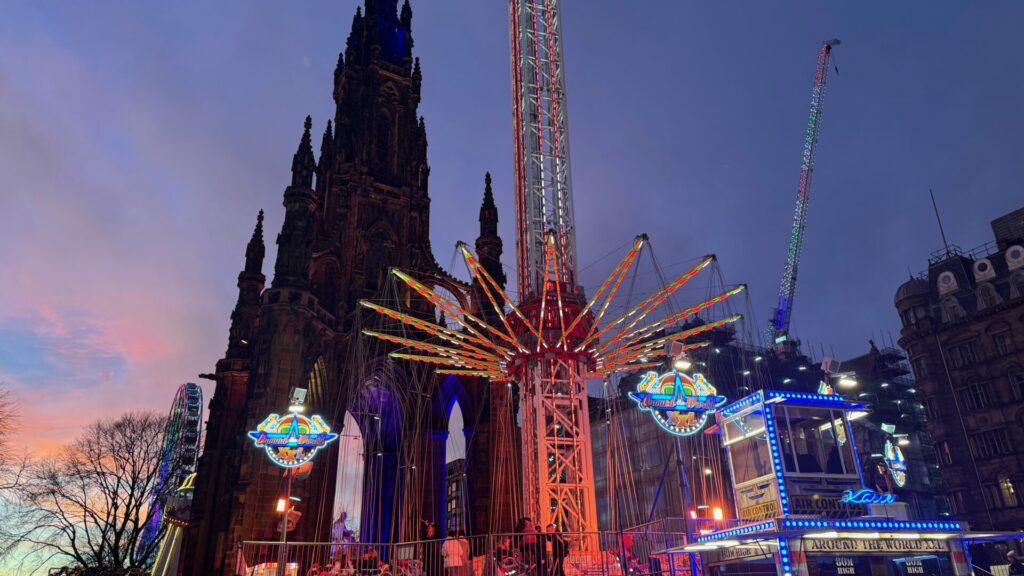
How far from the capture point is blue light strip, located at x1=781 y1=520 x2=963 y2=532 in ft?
46.3

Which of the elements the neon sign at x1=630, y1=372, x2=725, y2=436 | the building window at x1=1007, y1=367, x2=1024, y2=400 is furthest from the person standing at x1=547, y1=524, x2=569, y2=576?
the building window at x1=1007, y1=367, x2=1024, y2=400

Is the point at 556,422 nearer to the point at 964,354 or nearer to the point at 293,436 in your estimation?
the point at 293,436

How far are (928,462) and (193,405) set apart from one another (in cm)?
8073

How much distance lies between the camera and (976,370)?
58.0 m

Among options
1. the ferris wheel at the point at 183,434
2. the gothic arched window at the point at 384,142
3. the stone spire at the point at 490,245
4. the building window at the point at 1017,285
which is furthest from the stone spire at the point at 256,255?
the building window at the point at 1017,285

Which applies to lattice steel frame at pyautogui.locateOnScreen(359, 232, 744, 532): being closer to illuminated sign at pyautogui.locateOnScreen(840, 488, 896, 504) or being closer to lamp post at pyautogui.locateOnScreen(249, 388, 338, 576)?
lamp post at pyautogui.locateOnScreen(249, 388, 338, 576)

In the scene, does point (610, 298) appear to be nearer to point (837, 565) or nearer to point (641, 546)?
point (641, 546)

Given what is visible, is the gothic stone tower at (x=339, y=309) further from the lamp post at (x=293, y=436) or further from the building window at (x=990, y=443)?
the building window at (x=990, y=443)

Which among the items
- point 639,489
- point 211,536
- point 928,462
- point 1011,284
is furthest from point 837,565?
point 928,462

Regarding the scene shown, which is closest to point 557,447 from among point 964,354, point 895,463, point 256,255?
point 895,463

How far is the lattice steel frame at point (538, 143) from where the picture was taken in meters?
31.0

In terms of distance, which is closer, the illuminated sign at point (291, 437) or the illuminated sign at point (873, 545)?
the illuminated sign at point (873, 545)

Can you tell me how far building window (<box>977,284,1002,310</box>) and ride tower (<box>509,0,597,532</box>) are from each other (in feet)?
154

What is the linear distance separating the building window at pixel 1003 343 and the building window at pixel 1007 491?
10231 millimetres
